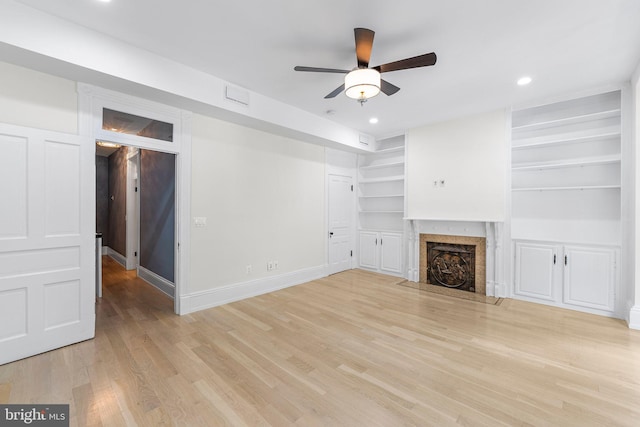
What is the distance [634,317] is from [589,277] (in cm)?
62

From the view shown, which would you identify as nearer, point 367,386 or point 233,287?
point 367,386

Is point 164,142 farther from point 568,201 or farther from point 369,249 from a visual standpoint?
point 568,201

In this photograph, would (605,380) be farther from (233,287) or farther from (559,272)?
(233,287)

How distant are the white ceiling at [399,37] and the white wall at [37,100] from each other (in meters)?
0.64

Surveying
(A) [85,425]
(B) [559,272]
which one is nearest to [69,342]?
(A) [85,425]

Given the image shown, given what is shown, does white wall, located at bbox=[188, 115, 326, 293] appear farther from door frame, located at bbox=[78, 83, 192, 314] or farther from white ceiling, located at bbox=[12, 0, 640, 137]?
white ceiling, located at bbox=[12, 0, 640, 137]

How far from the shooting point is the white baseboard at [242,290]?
12.2 feet

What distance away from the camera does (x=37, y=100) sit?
103 inches

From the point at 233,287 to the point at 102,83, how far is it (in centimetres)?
292

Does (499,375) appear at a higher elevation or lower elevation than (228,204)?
lower

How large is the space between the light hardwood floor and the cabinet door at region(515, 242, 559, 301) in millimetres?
370

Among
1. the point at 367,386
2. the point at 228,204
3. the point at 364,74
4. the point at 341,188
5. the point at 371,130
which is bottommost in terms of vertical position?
the point at 367,386

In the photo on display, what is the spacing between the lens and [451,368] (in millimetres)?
2439

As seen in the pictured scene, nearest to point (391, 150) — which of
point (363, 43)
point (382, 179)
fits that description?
point (382, 179)
